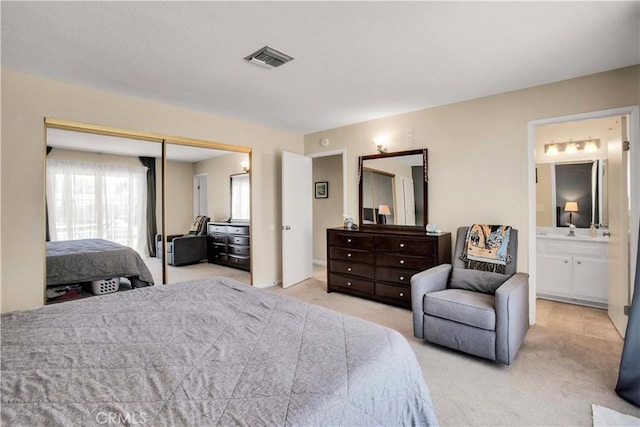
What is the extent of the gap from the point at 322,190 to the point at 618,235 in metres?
4.68

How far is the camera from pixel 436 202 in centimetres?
386

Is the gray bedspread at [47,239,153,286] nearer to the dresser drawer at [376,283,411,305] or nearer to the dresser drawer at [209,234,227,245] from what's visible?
the dresser drawer at [209,234,227,245]

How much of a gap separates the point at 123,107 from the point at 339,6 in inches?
105

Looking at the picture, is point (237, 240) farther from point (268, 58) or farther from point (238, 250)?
point (268, 58)

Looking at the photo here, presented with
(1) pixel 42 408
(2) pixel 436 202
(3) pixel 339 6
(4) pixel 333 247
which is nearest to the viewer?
(1) pixel 42 408

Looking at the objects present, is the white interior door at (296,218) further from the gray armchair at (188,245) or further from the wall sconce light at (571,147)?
the wall sconce light at (571,147)

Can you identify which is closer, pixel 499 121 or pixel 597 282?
pixel 499 121

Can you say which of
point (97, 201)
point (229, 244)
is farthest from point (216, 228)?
point (97, 201)

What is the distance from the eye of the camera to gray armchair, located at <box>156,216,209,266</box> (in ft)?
12.2

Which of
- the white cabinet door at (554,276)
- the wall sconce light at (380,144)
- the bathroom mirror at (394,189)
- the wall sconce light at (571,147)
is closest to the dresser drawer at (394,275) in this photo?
the bathroom mirror at (394,189)

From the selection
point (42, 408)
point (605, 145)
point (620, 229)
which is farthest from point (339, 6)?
point (605, 145)

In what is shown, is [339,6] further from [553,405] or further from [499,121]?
[553,405]

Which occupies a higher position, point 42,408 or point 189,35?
point 189,35

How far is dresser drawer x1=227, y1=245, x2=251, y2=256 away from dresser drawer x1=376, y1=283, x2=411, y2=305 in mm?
1932
